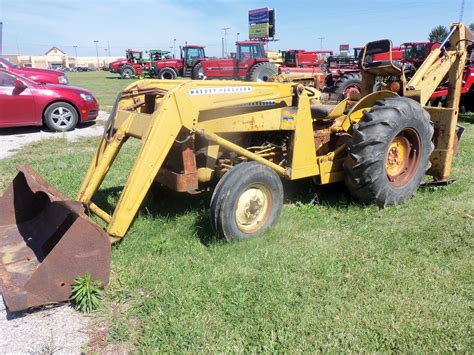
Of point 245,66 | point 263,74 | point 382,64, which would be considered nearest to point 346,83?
point 382,64

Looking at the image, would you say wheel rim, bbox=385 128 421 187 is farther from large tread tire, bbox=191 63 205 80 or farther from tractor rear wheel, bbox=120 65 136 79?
tractor rear wheel, bbox=120 65 136 79

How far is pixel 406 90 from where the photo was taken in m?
5.21

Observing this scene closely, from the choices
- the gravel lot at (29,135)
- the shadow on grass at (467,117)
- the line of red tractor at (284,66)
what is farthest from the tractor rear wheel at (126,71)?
the shadow on grass at (467,117)

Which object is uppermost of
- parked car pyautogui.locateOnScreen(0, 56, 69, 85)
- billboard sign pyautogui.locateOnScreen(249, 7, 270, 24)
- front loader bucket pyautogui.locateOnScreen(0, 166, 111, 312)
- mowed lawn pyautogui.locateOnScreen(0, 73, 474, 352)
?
billboard sign pyautogui.locateOnScreen(249, 7, 270, 24)

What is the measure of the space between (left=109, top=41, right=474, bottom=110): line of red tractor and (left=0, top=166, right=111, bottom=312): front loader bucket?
3.99 meters

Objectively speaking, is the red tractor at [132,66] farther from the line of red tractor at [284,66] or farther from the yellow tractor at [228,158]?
the yellow tractor at [228,158]

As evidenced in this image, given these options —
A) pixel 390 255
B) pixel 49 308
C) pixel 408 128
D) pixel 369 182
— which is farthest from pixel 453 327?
pixel 49 308

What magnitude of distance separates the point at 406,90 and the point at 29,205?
446cm

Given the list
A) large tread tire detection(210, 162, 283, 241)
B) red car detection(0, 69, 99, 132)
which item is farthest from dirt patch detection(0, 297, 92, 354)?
red car detection(0, 69, 99, 132)

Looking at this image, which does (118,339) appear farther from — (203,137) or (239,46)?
(239,46)

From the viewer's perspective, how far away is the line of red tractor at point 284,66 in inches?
435

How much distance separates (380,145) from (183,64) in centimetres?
2746

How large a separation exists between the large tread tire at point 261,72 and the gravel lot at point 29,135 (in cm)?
1138

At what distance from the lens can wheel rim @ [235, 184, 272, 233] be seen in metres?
3.88
